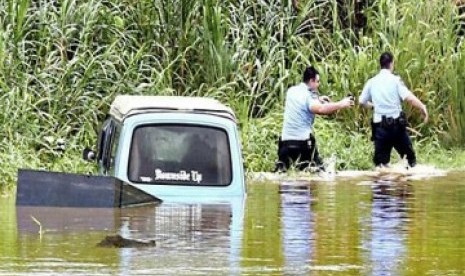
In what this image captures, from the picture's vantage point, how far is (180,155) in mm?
13367

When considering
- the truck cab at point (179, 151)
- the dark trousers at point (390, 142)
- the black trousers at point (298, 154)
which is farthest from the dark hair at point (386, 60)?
the truck cab at point (179, 151)

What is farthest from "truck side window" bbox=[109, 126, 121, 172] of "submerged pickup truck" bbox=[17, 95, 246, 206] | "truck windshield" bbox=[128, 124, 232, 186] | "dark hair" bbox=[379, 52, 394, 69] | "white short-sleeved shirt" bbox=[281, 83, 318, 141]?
"dark hair" bbox=[379, 52, 394, 69]

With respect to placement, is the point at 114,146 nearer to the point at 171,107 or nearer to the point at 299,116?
the point at 171,107

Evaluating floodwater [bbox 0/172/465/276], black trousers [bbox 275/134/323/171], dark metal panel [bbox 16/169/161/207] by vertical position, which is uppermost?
black trousers [bbox 275/134/323/171]

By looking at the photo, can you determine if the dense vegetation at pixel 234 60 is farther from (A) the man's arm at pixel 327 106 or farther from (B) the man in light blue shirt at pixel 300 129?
(A) the man's arm at pixel 327 106

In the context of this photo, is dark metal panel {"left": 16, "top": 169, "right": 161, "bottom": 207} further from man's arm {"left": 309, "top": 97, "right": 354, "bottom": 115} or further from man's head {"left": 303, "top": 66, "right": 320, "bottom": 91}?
man's head {"left": 303, "top": 66, "right": 320, "bottom": 91}

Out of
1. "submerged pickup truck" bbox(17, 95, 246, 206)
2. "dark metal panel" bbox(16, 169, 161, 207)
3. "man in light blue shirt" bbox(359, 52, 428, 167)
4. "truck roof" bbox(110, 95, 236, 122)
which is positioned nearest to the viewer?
"dark metal panel" bbox(16, 169, 161, 207)

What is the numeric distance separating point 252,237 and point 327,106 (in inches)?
250

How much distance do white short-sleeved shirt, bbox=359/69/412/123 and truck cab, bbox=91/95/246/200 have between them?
20.3 feet

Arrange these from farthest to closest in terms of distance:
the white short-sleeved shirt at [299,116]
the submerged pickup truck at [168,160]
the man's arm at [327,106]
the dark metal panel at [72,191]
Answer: the white short-sleeved shirt at [299,116] → the man's arm at [327,106] → the submerged pickup truck at [168,160] → the dark metal panel at [72,191]

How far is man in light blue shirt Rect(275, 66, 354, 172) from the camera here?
60.8 feet

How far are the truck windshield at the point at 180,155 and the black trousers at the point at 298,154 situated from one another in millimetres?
5100

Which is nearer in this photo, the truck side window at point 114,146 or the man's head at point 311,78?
the truck side window at point 114,146

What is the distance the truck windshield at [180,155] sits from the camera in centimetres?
1334
